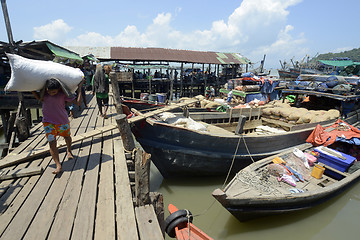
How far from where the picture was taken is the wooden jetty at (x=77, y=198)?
→ 2.09 meters

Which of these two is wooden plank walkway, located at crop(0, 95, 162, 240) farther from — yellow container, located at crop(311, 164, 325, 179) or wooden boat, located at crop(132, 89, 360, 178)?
yellow container, located at crop(311, 164, 325, 179)

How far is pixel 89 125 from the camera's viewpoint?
5.36 meters

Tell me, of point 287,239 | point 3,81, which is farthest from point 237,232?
point 3,81

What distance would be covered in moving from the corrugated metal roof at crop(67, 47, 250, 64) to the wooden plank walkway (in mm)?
14430

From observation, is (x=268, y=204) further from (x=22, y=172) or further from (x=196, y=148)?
(x=22, y=172)

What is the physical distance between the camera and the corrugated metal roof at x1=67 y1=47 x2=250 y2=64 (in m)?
16.5

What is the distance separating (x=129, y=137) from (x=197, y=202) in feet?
10.7

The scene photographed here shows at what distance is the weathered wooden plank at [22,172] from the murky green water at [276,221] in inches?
133

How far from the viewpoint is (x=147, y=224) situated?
2215 millimetres

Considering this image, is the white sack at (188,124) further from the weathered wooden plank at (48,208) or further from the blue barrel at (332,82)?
the blue barrel at (332,82)

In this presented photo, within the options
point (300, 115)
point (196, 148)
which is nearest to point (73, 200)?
point (196, 148)

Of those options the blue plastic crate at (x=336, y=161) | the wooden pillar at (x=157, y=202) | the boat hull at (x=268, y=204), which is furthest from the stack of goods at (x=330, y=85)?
the wooden pillar at (x=157, y=202)

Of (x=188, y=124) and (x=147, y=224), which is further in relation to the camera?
(x=188, y=124)

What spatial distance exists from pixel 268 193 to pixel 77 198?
12.7 ft
